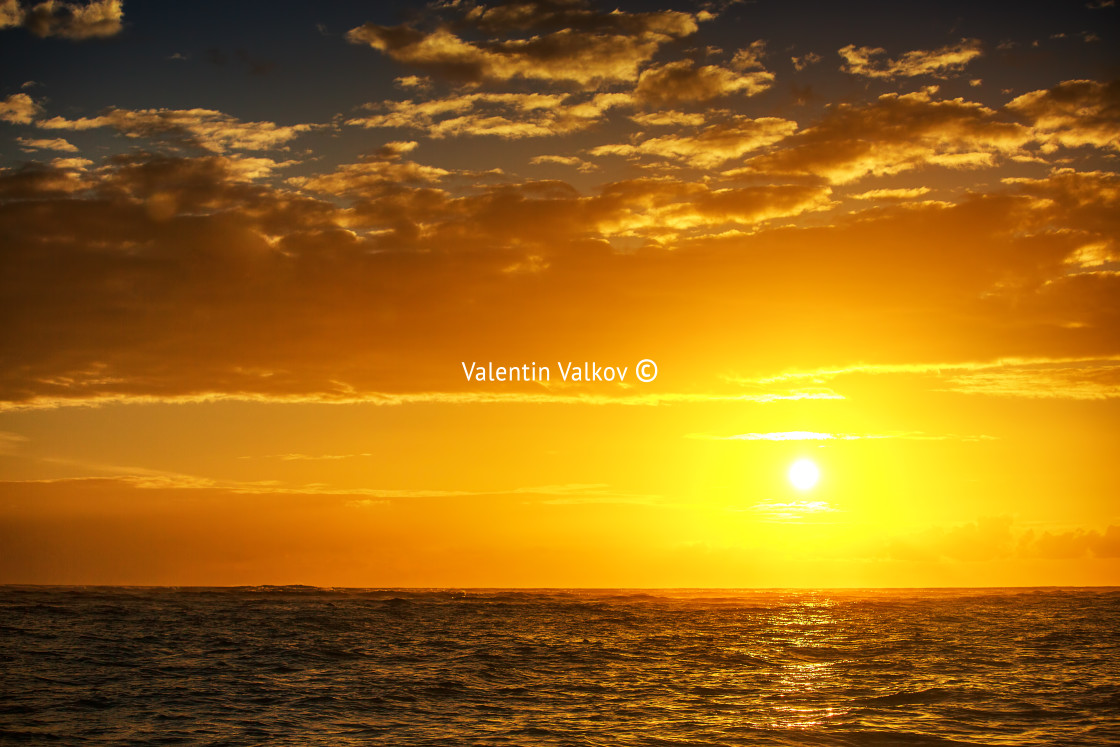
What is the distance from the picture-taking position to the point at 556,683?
32.1 meters

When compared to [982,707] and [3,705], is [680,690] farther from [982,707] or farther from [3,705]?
[3,705]

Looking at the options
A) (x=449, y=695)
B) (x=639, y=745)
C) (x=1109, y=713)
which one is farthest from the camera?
(x=449, y=695)

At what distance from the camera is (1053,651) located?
131ft

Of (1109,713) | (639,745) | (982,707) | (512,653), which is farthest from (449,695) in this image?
(1109,713)

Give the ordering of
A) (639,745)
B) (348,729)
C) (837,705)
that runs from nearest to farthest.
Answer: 1. (639,745)
2. (348,729)
3. (837,705)

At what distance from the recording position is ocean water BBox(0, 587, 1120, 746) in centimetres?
2270

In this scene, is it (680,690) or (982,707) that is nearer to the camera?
(982,707)

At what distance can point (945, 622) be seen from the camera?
58906 mm

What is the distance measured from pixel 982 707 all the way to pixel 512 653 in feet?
79.3

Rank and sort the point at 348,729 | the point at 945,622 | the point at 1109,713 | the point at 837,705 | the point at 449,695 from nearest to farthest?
the point at 348,729, the point at 1109,713, the point at 837,705, the point at 449,695, the point at 945,622

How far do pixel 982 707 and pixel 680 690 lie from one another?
10.5 meters

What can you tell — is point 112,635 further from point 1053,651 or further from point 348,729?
point 1053,651

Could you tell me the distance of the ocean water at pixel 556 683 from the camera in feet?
74.5

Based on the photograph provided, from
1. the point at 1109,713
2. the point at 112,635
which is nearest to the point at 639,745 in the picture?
the point at 1109,713
